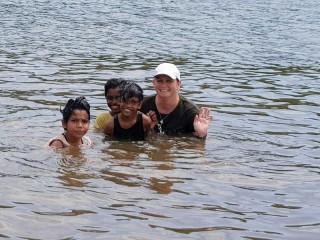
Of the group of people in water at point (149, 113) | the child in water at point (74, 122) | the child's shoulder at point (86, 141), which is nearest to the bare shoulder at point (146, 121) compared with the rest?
the group of people in water at point (149, 113)

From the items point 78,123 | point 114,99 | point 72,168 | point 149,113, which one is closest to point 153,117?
point 149,113

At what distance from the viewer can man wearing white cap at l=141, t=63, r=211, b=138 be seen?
9.89 m

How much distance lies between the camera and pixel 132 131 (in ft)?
32.1

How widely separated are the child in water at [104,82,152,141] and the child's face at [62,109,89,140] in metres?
0.87

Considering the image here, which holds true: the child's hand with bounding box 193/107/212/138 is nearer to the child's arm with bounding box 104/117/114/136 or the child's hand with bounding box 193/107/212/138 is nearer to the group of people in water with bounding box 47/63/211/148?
the group of people in water with bounding box 47/63/211/148

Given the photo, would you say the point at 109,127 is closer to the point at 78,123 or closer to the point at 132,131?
the point at 132,131

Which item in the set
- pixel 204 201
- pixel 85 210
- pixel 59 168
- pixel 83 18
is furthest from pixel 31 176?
pixel 83 18

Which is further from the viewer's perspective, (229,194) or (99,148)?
(99,148)

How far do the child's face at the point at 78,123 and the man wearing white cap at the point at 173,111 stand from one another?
150cm

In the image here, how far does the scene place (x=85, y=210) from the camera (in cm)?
641

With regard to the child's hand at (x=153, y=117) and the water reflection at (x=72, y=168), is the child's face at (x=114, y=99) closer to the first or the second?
the child's hand at (x=153, y=117)

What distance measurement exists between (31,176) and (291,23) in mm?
23227

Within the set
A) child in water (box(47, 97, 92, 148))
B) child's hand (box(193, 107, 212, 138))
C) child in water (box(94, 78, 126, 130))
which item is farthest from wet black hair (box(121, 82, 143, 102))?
child's hand (box(193, 107, 212, 138))

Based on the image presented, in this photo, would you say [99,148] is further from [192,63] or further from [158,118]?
[192,63]
